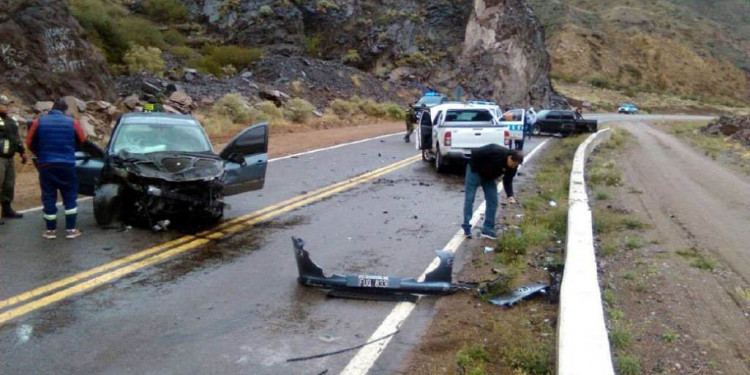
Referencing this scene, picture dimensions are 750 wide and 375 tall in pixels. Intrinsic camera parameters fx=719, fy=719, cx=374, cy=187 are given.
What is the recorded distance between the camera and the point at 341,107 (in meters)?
39.5

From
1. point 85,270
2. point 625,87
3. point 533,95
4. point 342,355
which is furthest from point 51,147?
point 625,87

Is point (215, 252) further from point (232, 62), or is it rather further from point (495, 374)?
point (232, 62)

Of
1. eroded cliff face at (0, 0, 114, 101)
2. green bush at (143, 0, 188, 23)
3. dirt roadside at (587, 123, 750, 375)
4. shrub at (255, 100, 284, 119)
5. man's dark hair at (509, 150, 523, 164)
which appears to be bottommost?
dirt roadside at (587, 123, 750, 375)

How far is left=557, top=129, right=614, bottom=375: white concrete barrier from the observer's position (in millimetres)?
4535

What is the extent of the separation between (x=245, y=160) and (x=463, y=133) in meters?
8.22

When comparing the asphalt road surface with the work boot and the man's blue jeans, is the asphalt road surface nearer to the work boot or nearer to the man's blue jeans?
the work boot

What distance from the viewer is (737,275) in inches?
323

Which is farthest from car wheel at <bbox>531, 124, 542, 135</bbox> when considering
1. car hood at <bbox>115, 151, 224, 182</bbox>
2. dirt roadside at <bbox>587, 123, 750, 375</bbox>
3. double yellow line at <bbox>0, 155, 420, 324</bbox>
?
car hood at <bbox>115, 151, 224, 182</bbox>

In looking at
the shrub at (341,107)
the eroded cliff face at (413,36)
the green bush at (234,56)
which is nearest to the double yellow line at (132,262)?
the shrub at (341,107)

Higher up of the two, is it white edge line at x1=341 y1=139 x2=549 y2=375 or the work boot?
the work boot

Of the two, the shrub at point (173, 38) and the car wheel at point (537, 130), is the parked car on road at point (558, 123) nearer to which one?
the car wheel at point (537, 130)

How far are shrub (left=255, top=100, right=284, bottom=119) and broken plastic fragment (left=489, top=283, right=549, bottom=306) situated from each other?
2527 cm

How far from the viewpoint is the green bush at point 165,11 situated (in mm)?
51688

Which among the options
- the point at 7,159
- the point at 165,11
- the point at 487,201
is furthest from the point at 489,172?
the point at 165,11
